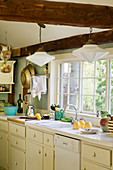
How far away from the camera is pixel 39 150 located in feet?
15.3

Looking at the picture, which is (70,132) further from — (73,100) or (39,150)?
(73,100)

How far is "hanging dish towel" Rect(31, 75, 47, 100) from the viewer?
5.78 metres

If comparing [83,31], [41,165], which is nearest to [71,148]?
[41,165]

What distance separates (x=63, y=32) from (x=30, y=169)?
7.43ft

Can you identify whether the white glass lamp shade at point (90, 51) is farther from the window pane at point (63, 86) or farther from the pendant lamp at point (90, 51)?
the window pane at point (63, 86)

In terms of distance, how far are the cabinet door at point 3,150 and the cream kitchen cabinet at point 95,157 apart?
7.92 feet

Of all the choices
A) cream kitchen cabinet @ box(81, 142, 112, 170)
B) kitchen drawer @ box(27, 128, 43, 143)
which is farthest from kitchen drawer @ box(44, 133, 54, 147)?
cream kitchen cabinet @ box(81, 142, 112, 170)

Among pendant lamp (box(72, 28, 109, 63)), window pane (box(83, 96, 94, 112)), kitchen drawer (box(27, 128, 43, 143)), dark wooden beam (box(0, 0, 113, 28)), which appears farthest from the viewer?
window pane (box(83, 96, 94, 112))

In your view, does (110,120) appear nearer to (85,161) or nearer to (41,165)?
(85,161)

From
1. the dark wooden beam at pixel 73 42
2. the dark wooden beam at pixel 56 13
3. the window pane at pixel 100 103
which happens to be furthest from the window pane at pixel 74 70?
the dark wooden beam at pixel 56 13

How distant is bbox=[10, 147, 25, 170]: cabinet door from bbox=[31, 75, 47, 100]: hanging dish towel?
1.09 meters

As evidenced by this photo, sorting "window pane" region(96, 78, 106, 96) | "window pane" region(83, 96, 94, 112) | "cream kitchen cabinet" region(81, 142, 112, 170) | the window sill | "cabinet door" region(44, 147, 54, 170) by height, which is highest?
"window pane" region(96, 78, 106, 96)

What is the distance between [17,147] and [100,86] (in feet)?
5.83

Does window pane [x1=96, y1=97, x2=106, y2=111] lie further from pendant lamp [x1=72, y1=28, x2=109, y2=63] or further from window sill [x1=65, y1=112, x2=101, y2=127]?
pendant lamp [x1=72, y1=28, x2=109, y2=63]
